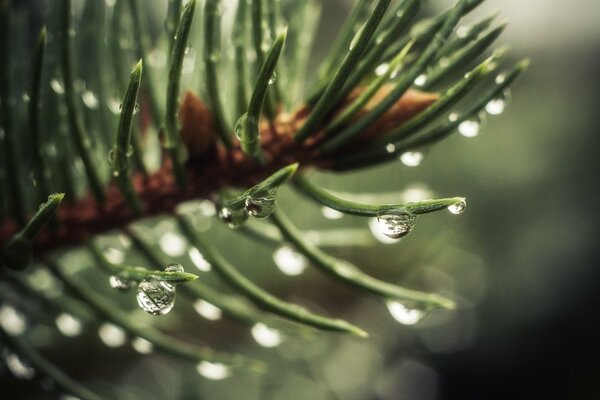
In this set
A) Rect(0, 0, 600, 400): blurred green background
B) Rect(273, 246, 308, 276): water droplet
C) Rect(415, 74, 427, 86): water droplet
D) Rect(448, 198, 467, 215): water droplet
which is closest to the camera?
Rect(448, 198, 467, 215): water droplet

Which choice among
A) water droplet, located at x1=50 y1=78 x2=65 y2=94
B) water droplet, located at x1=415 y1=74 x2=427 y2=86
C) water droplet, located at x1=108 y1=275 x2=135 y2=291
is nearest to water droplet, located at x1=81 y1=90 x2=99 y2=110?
water droplet, located at x1=50 y1=78 x2=65 y2=94

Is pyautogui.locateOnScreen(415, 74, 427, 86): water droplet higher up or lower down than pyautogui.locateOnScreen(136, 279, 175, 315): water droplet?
higher up

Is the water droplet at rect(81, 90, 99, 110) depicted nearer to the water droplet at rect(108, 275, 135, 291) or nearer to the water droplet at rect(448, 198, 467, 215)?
the water droplet at rect(108, 275, 135, 291)

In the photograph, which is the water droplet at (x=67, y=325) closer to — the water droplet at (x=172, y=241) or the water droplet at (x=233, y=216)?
the water droplet at (x=172, y=241)

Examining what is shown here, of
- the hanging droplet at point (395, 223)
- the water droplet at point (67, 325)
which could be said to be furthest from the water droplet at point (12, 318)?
the hanging droplet at point (395, 223)

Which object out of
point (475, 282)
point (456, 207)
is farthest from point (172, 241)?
point (475, 282)

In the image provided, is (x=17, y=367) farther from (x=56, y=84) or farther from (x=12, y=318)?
(x=56, y=84)

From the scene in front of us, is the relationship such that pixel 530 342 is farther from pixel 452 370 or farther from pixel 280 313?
pixel 280 313
